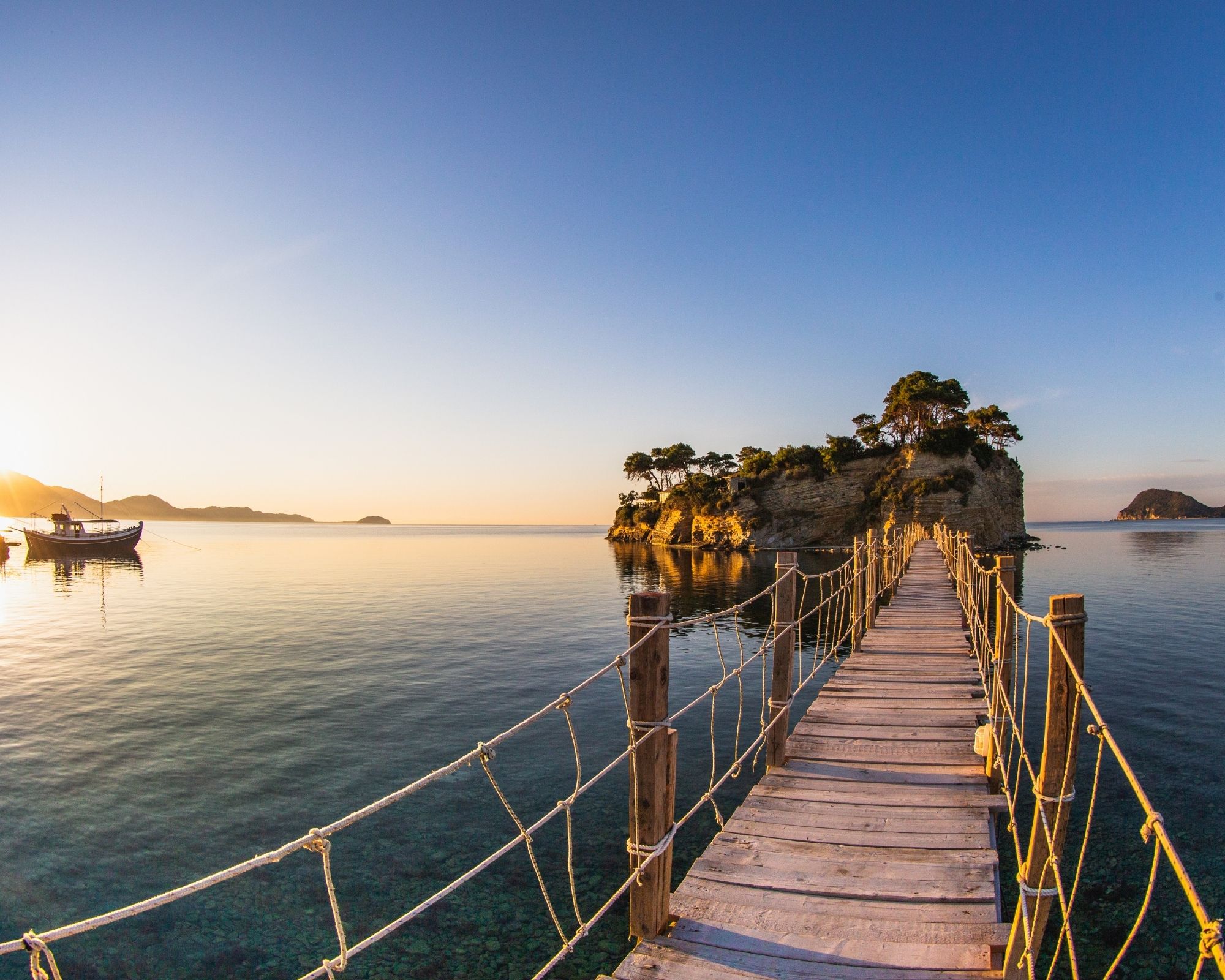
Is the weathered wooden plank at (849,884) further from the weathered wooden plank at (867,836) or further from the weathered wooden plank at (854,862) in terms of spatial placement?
the weathered wooden plank at (867,836)

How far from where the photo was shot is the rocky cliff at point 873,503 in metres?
60.3

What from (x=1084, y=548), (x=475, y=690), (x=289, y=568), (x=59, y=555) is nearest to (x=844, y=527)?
(x=1084, y=548)

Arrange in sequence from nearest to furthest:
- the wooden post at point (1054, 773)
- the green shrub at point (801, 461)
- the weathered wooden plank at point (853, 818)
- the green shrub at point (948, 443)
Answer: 1. the wooden post at point (1054, 773)
2. the weathered wooden plank at point (853, 818)
3. the green shrub at point (948, 443)
4. the green shrub at point (801, 461)

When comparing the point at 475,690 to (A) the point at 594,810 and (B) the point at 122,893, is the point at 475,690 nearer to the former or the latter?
(A) the point at 594,810

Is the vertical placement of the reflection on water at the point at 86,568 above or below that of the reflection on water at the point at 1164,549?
above

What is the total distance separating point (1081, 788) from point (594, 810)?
648 cm

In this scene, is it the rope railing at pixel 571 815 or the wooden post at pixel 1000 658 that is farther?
the wooden post at pixel 1000 658

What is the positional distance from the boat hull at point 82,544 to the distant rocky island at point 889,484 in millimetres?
57302

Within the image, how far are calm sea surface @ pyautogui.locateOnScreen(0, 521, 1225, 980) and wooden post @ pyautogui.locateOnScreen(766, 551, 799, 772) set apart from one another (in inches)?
77.6

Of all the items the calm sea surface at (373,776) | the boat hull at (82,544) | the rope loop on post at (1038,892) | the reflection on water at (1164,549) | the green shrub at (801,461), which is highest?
the green shrub at (801,461)

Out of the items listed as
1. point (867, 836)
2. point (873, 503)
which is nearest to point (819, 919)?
point (867, 836)

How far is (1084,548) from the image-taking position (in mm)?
68125

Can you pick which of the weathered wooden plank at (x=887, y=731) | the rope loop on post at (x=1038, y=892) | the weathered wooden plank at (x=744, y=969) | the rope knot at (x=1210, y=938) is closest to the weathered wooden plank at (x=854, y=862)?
the weathered wooden plank at (x=744, y=969)

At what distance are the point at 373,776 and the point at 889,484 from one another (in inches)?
2448
